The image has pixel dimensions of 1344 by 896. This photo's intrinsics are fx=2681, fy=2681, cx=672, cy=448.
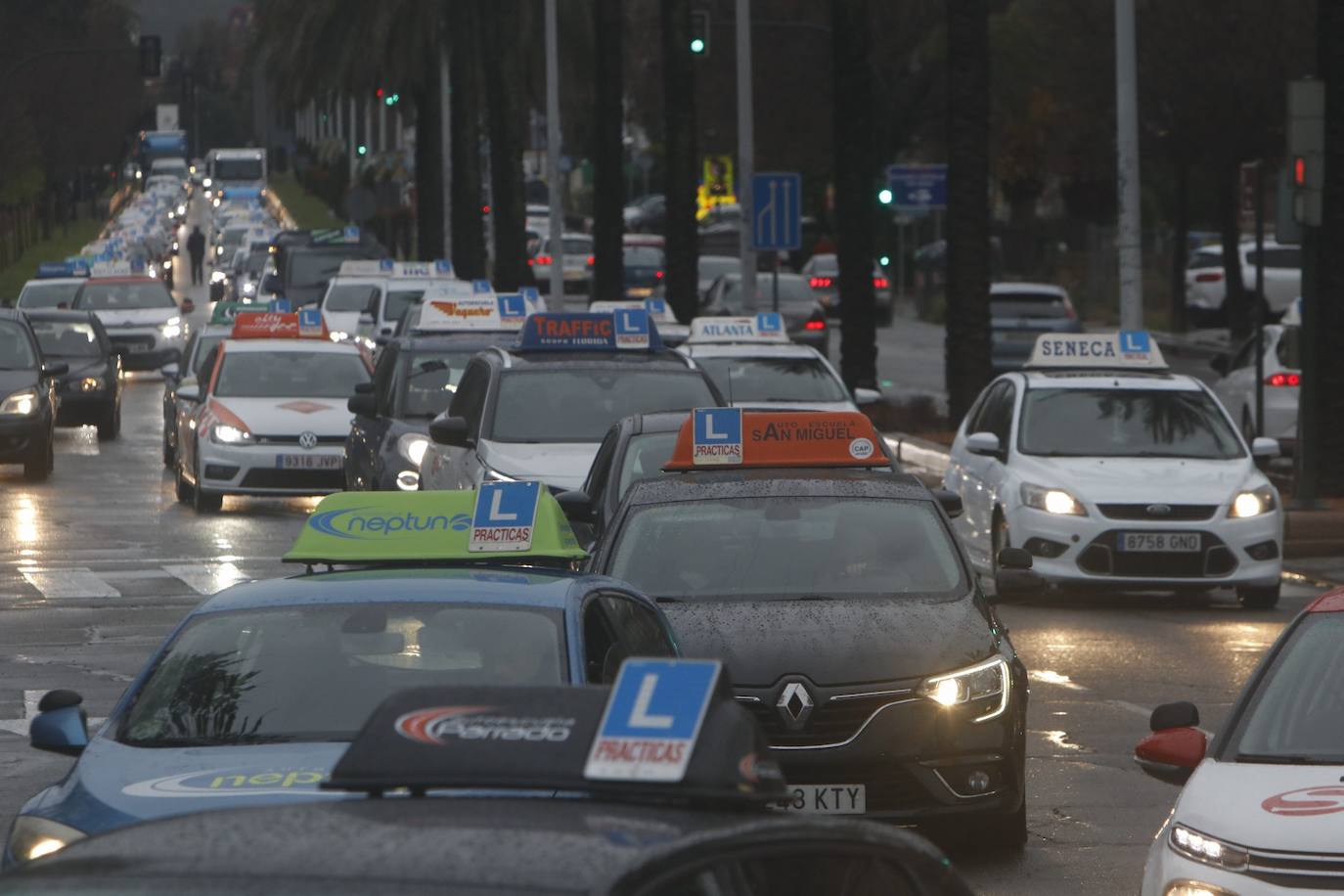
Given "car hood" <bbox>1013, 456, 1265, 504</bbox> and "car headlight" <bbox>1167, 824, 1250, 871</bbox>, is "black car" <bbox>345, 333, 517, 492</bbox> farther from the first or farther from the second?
"car headlight" <bbox>1167, 824, 1250, 871</bbox>

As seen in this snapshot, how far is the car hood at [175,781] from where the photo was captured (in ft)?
21.6

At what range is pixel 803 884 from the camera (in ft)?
13.4

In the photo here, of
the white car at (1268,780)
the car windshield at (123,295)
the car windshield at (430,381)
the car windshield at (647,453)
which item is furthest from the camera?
the car windshield at (123,295)

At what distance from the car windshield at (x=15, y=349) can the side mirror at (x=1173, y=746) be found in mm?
21462

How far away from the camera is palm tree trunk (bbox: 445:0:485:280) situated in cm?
5088

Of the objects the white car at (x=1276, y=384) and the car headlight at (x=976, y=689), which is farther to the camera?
the white car at (x=1276, y=384)

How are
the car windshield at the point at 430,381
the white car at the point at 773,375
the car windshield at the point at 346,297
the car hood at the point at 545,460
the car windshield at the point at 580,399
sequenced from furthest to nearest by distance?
the car windshield at the point at 346,297, the car windshield at the point at 430,381, the white car at the point at 773,375, the car windshield at the point at 580,399, the car hood at the point at 545,460

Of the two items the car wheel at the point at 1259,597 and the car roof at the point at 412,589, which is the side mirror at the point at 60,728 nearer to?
the car roof at the point at 412,589

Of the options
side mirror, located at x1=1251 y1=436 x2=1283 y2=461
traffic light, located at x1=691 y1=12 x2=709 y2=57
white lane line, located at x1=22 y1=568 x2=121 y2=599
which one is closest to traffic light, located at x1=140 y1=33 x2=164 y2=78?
traffic light, located at x1=691 y1=12 x2=709 y2=57

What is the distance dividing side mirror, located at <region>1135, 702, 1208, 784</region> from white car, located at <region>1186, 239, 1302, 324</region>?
41009 mm

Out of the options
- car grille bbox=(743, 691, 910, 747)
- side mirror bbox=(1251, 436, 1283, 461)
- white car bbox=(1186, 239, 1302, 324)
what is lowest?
white car bbox=(1186, 239, 1302, 324)

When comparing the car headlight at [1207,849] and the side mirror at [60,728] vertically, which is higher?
the side mirror at [60,728]

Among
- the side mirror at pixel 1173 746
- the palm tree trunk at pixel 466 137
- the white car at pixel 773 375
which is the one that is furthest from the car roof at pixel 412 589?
the palm tree trunk at pixel 466 137

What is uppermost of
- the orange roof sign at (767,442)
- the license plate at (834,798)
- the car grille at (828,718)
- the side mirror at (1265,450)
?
the orange roof sign at (767,442)
